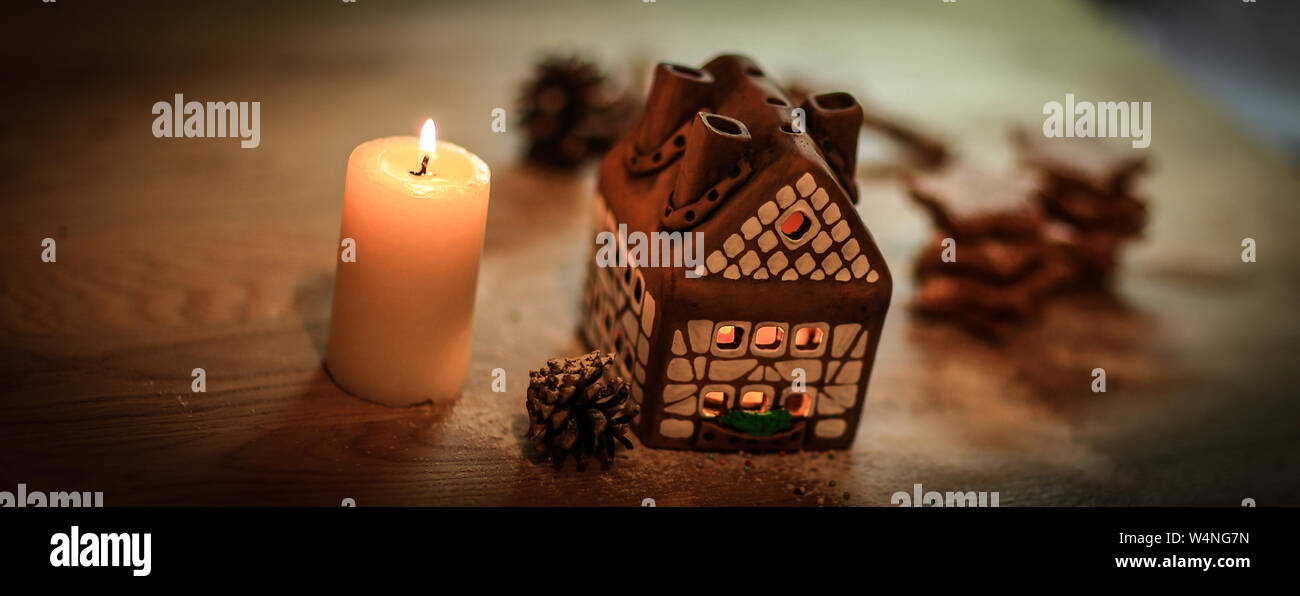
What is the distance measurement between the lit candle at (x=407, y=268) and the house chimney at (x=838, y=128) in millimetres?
485

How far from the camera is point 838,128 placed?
5.39ft

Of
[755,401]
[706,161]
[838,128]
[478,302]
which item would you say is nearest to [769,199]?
[706,161]

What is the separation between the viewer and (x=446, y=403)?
173 cm

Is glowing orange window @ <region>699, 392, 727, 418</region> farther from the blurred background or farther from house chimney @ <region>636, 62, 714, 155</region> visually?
the blurred background

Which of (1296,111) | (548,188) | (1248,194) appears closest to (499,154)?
(548,188)

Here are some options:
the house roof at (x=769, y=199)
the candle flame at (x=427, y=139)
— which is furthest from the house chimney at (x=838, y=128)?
the candle flame at (x=427, y=139)

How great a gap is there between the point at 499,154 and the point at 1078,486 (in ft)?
4.63

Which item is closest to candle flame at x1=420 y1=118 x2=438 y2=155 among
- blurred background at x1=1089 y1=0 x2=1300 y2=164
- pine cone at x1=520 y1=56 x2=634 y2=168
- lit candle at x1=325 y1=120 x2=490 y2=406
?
lit candle at x1=325 y1=120 x2=490 y2=406

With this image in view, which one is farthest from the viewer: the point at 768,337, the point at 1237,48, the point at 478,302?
the point at 1237,48

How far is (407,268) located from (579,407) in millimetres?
308

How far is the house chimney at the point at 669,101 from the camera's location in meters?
1.69

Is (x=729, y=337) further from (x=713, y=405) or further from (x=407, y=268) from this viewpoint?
(x=407, y=268)
